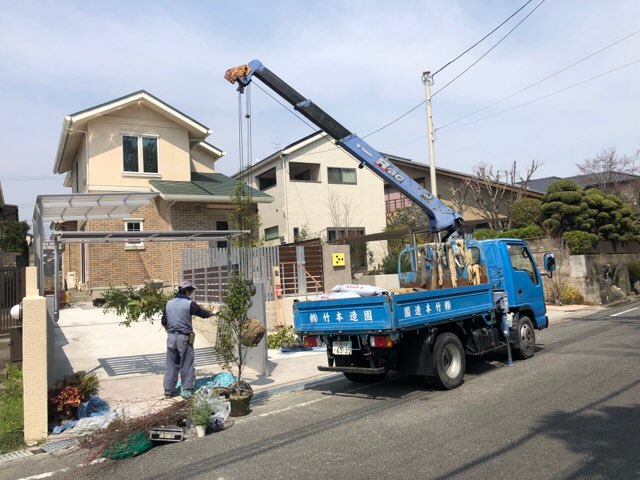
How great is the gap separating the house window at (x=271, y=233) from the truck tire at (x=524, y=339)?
1969cm

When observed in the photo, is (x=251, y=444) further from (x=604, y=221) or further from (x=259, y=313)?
(x=604, y=221)

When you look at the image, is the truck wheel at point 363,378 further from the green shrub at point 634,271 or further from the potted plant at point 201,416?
the green shrub at point 634,271

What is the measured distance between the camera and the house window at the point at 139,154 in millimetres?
20986

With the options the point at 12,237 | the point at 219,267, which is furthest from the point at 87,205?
the point at 12,237

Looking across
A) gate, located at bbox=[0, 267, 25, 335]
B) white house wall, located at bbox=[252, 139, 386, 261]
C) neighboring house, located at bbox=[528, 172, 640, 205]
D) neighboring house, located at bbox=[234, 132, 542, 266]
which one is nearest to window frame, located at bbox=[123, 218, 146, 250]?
neighboring house, located at bbox=[234, 132, 542, 266]

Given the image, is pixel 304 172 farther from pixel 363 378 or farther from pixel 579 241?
pixel 363 378

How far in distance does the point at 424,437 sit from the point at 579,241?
18.3 meters

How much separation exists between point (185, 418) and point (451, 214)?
25.8 ft

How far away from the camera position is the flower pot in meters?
7.07

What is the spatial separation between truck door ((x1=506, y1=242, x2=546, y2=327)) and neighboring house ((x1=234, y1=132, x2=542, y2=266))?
17.0 metres

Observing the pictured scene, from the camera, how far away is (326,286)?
1648 cm

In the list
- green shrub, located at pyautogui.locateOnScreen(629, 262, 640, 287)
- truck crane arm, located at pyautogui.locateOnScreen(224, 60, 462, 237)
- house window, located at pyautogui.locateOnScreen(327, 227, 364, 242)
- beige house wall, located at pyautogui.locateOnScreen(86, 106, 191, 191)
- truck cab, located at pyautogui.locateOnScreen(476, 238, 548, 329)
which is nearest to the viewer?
truck cab, located at pyautogui.locateOnScreen(476, 238, 548, 329)

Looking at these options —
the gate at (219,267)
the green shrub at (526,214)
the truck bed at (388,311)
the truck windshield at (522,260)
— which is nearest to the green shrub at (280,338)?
the gate at (219,267)

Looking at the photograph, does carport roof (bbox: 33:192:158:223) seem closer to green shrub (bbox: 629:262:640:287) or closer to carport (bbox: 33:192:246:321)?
carport (bbox: 33:192:246:321)
